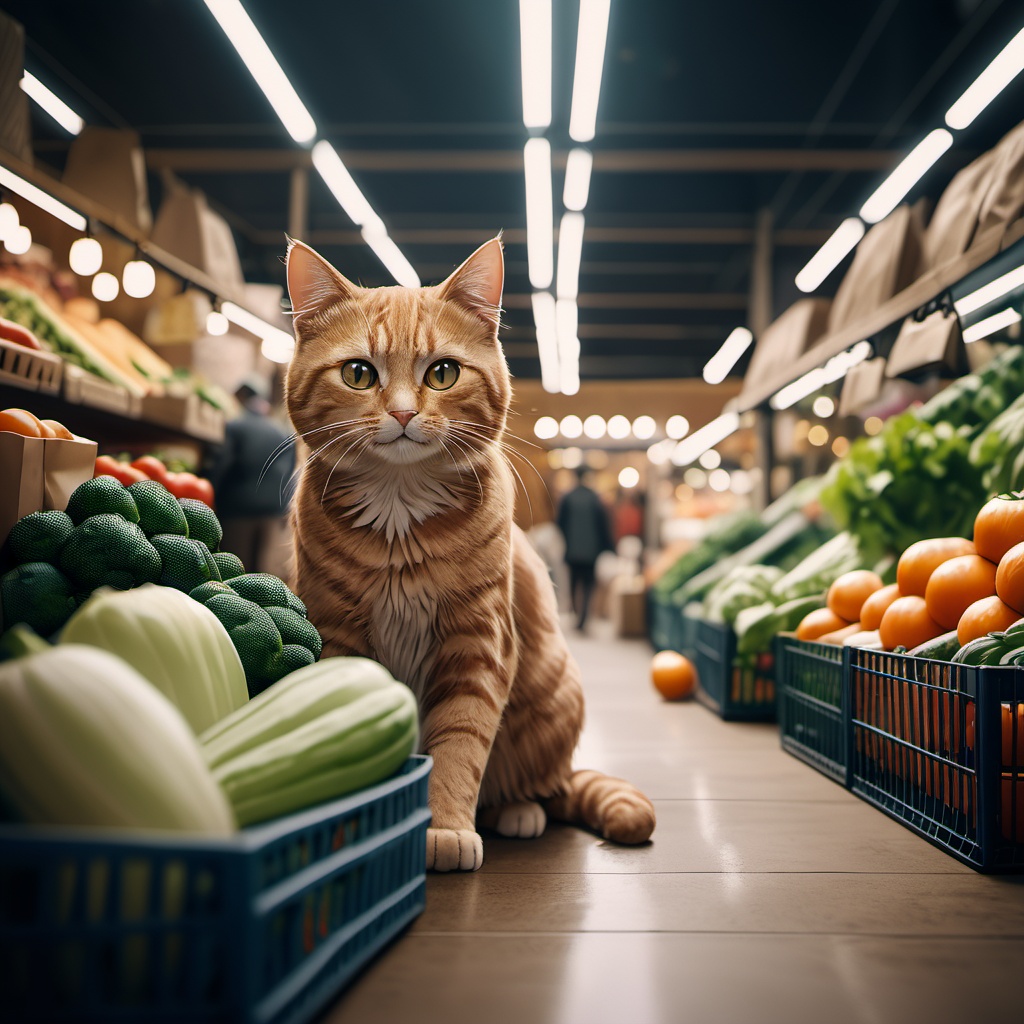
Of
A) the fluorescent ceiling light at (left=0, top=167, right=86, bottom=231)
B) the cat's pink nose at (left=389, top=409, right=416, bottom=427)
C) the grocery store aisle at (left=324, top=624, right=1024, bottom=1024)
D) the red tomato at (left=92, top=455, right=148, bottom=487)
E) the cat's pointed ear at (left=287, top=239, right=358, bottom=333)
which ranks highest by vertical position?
the fluorescent ceiling light at (left=0, top=167, right=86, bottom=231)

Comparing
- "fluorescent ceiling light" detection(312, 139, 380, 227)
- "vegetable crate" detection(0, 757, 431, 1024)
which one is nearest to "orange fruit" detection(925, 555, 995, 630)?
"vegetable crate" detection(0, 757, 431, 1024)

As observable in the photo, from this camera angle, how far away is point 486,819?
1530 millimetres

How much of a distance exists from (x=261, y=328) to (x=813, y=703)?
13.7ft

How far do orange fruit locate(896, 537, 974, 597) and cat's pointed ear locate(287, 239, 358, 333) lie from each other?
4.58ft

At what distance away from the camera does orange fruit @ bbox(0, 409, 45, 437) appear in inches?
57.3

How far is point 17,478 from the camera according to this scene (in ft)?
4.08

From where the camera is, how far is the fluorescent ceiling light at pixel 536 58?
10.2 feet

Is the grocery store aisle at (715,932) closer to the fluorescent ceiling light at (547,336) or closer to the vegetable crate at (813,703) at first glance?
the vegetable crate at (813,703)

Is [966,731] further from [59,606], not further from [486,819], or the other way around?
[59,606]

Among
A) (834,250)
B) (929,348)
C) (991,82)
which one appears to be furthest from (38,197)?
(834,250)

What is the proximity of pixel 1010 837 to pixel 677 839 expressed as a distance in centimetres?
54

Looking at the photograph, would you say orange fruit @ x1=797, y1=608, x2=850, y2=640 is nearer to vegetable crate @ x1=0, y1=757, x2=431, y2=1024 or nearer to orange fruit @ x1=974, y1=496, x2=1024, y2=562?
orange fruit @ x1=974, y1=496, x2=1024, y2=562

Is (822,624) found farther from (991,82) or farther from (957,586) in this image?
(991,82)

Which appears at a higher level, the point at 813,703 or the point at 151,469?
the point at 151,469
